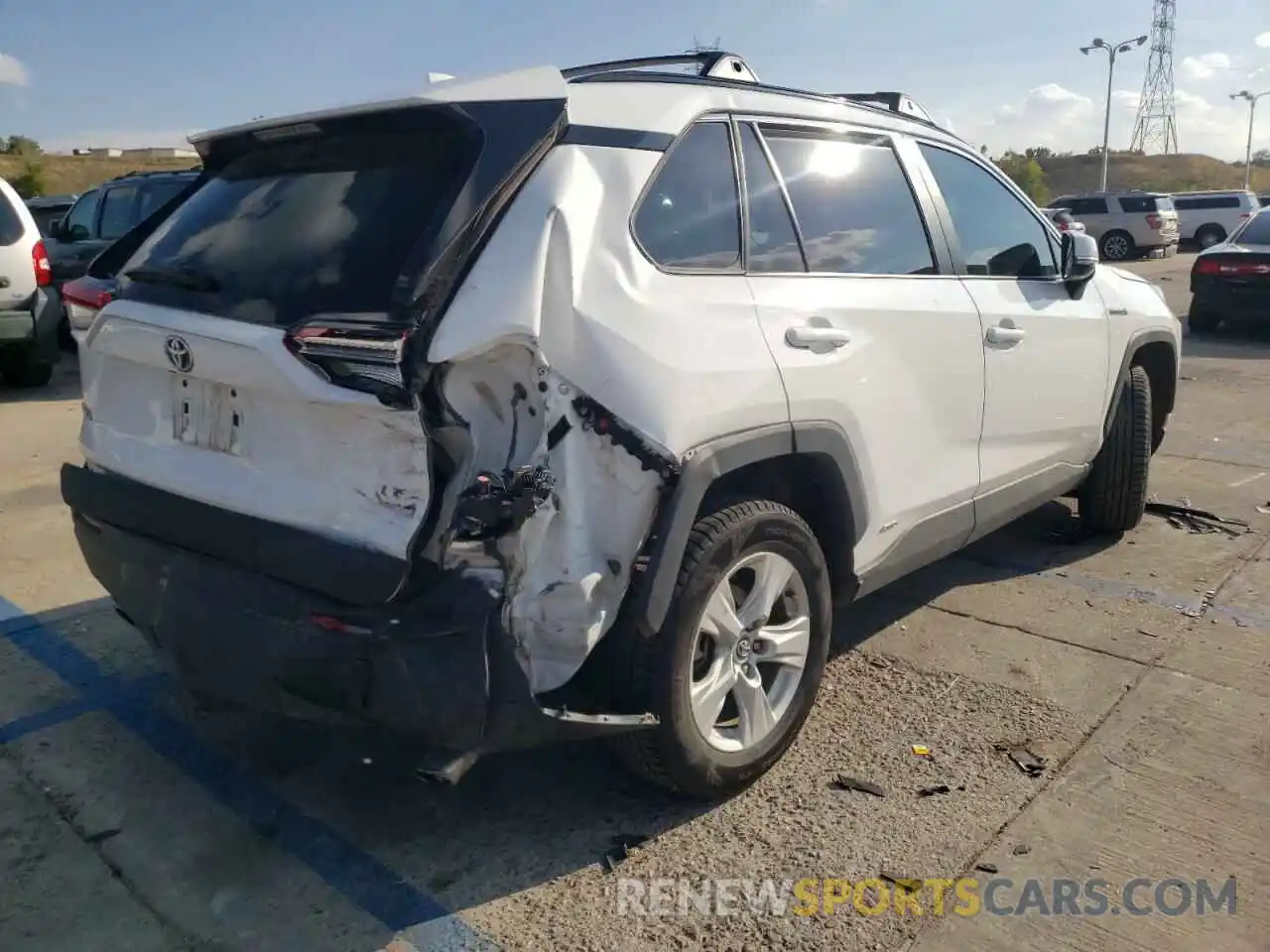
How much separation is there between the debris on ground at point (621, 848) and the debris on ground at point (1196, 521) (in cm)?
383

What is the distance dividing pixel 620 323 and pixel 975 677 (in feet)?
7.02

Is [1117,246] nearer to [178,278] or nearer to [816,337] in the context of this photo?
[816,337]

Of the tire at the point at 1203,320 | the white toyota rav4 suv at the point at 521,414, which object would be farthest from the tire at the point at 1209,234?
the white toyota rav4 suv at the point at 521,414

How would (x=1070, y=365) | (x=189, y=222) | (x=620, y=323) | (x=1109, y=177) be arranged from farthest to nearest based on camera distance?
(x=1109, y=177)
(x=1070, y=365)
(x=189, y=222)
(x=620, y=323)

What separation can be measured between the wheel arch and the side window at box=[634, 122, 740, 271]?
2.68 meters

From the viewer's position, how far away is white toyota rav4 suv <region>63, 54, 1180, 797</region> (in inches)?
93.5

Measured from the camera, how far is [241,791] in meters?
3.15

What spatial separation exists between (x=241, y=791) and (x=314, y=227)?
166 centimetres

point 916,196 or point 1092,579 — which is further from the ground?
point 916,196

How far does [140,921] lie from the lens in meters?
2.60

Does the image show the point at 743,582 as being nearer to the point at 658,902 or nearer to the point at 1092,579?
the point at 658,902

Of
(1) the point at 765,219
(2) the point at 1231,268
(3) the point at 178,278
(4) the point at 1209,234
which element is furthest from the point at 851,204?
(4) the point at 1209,234

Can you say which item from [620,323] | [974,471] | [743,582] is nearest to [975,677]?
[974,471]

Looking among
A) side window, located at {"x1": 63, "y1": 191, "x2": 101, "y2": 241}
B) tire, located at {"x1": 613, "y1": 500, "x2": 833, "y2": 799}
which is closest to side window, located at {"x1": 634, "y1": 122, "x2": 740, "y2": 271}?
tire, located at {"x1": 613, "y1": 500, "x2": 833, "y2": 799}
